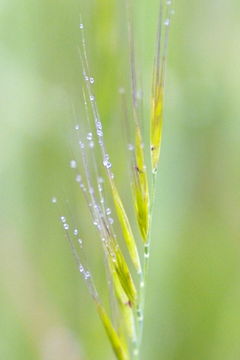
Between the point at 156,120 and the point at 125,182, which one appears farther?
the point at 125,182

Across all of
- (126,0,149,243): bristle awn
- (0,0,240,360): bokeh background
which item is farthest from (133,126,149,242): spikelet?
(0,0,240,360): bokeh background

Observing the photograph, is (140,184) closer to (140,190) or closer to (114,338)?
(140,190)

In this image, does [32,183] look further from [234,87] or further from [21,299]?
[234,87]

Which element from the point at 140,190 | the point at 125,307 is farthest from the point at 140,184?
the point at 125,307

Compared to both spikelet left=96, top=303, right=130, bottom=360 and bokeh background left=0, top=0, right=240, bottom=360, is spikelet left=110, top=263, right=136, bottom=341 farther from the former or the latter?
bokeh background left=0, top=0, right=240, bottom=360

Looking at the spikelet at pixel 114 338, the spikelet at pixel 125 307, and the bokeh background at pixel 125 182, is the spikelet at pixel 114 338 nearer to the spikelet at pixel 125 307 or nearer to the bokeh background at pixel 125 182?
the spikelet at pixel 125 307

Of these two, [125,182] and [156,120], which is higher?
[156,120]

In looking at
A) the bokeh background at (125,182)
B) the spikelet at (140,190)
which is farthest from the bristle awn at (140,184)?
the bokeh background at (125,182)

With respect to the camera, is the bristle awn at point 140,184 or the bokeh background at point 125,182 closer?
the bristle awn at point 140,184
